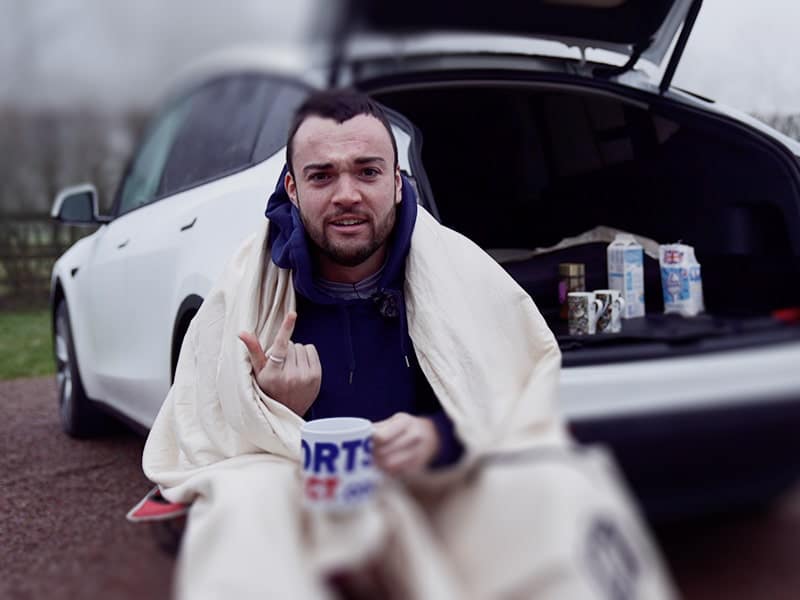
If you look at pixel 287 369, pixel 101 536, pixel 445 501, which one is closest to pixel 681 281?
pixel 287 369

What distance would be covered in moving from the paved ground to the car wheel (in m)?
0.08

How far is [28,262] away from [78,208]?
647cm

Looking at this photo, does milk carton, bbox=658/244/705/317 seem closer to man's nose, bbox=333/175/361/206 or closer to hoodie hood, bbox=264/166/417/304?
hoodie hood, bbox=264/166/417/304

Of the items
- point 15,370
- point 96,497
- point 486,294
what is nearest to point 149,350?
point 96,497

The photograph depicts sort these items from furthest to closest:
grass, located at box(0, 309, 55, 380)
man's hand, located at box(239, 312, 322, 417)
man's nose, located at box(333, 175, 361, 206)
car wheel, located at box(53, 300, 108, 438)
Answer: grass, located at box(0, 309, 55, 380)
car wheel, located at box(53, 300, 108, 438)
man's nose, located at box(333, 175, 361, 206)
man's hand, located at box(239, 312, 322, 417)

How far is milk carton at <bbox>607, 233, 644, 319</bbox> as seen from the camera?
2.57m

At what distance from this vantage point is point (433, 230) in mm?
2066

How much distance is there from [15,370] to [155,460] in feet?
16.2

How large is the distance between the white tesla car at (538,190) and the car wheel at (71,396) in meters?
0.04

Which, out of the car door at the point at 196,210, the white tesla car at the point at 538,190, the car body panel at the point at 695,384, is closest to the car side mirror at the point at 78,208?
the white tesla car at the point at 538,190

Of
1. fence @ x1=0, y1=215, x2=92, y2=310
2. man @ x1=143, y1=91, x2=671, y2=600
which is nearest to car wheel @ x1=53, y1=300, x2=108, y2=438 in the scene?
man @ x1=143, y1=91, x2=671, y2=600

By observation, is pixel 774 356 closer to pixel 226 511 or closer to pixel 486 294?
pixel 486 294

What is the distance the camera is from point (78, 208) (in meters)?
3.50

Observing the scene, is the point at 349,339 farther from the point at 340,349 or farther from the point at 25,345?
the point at 25,345
